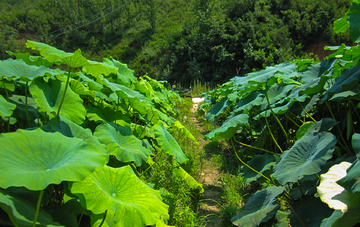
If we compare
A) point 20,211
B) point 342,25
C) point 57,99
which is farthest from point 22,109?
point 342,25

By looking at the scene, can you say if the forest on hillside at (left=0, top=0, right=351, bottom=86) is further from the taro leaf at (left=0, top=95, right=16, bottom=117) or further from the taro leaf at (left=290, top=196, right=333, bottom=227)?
the taro leaf at (left=0, top=95, right=16, bottom=117)

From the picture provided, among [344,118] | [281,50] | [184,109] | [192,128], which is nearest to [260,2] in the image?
[281,50]

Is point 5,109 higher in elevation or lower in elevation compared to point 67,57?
lower

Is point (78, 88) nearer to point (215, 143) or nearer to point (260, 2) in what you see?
point (215, 143)

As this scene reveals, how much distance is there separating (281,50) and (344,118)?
35.7 ft

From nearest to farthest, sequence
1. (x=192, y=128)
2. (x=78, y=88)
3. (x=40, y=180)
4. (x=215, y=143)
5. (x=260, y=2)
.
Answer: (x=40, y=180)
(x=78, y=88)
(x=215, y=143)
(x=192, y=128)
(x=260, y=2)

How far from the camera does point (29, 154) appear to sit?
81 centimetres

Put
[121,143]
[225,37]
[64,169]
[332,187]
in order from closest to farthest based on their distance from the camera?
[64,169]
[332,187]
[121,143]
[225,37]

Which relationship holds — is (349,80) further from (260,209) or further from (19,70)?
(19,70)

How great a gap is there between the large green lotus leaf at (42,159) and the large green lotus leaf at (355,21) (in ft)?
5.04

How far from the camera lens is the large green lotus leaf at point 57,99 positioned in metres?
1.25

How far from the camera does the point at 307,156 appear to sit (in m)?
1.37

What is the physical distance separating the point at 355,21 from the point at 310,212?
1.20m

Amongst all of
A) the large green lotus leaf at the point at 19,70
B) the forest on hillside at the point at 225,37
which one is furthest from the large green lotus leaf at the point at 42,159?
the forest on hillside at the point at 225,37
